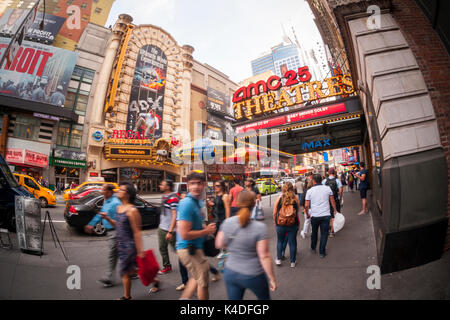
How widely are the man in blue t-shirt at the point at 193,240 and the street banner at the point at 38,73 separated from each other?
90.8 feet

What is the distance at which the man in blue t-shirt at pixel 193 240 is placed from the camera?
2.69 meters

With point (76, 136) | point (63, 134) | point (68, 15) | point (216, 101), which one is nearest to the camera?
point (63, 134)

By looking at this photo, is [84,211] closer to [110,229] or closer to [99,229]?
[99,229]

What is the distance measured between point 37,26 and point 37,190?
2429 cm

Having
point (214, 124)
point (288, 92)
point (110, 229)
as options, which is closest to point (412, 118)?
point (110, 229)

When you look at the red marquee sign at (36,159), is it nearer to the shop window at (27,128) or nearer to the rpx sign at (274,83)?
the shop window at (27,128)

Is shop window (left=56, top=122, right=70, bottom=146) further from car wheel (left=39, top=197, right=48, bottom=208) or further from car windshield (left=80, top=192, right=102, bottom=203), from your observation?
car windshield (left=80, top=192, right=102, bottom=203)

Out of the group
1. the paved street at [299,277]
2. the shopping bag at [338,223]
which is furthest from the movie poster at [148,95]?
the shopping bag at [338,223]

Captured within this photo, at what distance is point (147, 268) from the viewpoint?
3201 mm

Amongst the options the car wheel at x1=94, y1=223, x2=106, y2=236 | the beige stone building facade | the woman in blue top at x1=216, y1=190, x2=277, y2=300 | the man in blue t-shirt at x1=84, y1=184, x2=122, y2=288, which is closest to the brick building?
the woman in blue top at x1=216, y1=190, x2=277, y2=300

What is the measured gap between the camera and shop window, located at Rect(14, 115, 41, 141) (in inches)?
847
